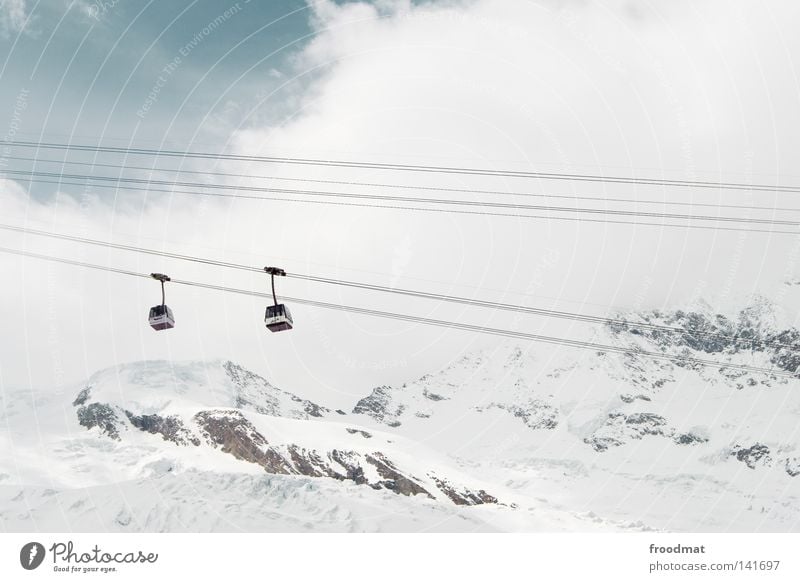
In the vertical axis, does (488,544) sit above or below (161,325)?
below

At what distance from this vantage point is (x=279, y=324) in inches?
1130

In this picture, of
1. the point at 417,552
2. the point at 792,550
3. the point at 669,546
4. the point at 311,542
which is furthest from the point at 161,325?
the point at 792,550

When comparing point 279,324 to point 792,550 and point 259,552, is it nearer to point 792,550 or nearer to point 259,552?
point 259,552

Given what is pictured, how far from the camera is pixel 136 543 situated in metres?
29.6

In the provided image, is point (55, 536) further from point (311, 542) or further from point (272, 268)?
point (272, 268)

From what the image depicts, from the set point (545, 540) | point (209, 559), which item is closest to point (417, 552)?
point (545, 540)

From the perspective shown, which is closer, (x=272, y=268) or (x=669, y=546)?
(x=272, y=268)

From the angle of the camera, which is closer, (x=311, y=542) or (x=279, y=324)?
(x=279, y=324)

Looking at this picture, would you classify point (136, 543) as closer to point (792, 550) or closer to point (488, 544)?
point (488, 544)

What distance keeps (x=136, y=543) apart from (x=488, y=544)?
1231 cm

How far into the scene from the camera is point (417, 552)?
1198 inches

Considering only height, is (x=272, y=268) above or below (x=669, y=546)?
above

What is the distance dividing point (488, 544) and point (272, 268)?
12.4m

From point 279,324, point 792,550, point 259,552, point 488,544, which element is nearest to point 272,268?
point 279,324
